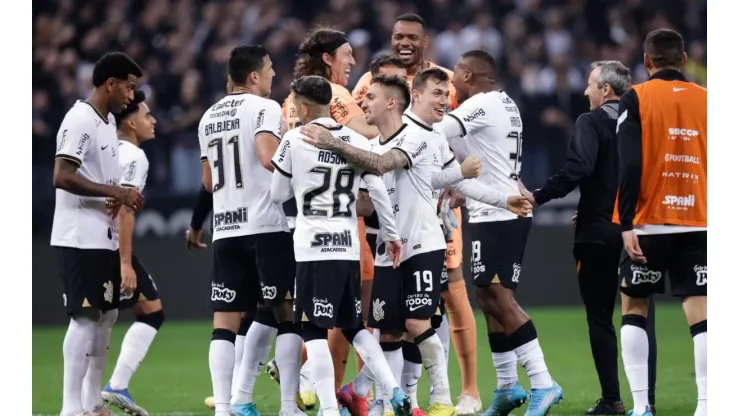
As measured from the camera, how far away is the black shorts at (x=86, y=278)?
23.3ft

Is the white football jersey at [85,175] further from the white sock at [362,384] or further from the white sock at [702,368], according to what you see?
the white sock at [702,368]

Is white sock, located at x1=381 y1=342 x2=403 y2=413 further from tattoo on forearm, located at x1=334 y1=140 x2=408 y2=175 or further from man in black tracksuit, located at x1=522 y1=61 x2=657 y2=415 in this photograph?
man in black tracksuit, located at x1=522 y1=61 x2=657 y2=415

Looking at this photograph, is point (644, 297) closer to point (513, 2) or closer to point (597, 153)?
point (597, 153)

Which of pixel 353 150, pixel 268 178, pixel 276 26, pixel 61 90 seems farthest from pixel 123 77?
pixel 276 26

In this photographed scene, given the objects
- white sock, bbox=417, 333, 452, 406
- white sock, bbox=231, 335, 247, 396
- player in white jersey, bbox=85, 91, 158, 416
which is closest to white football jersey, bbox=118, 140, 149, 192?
player in white jersey, bbox=85, 91, 158, 416

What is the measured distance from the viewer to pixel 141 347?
8.20 m

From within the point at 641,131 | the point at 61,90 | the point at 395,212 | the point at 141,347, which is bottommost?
the point at 141,347

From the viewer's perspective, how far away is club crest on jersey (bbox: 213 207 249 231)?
692cm

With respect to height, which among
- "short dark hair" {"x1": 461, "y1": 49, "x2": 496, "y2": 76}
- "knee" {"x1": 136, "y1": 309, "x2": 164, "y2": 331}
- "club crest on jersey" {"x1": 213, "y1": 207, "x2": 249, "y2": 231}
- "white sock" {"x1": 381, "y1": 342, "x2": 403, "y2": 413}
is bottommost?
"white sock" {"x1": 381, "y1": 342, "x2": 403, "y2": 413}

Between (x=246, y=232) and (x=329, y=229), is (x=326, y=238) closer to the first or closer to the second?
(x=329, y=229)

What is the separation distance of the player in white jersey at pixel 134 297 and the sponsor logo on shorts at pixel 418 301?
217cm

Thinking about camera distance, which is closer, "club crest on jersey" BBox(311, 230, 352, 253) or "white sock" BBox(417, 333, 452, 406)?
"club crest on jersey" BBox(311, 230, 352, 253)

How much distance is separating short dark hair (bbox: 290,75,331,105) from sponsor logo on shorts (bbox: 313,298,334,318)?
1.16 metres
